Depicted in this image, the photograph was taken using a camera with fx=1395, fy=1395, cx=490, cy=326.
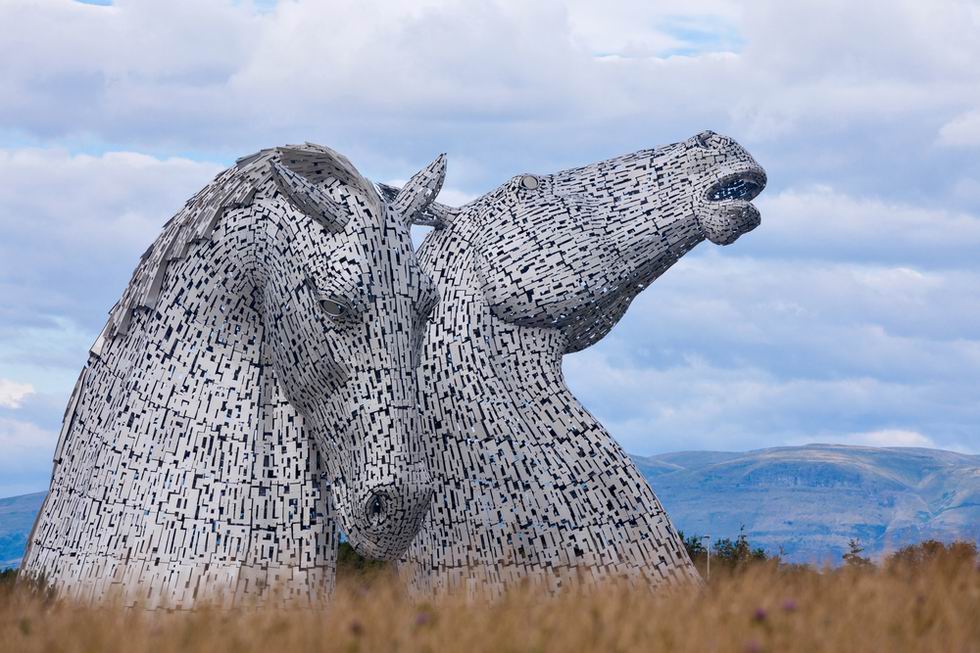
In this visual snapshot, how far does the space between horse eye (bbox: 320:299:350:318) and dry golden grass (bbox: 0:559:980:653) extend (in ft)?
3.86

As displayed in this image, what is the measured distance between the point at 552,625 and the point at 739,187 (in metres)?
6.08

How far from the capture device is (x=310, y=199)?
19.9 ft

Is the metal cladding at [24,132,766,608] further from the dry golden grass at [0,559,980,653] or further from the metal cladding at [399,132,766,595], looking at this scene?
the metal cladding at [399,132,766,595]

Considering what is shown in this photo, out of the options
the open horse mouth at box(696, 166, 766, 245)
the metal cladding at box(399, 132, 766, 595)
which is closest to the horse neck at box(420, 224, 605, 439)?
the metal cladding at box(399, 132, 766, 595)

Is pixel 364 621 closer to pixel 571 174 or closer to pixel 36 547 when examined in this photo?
pixel 36 547

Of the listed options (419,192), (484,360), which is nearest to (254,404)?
(419,192)

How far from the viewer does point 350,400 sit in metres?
6.04

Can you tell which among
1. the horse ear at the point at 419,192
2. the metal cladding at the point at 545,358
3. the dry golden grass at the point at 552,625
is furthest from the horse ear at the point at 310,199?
the metal cladding at the point at 545,358

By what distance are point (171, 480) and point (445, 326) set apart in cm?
335

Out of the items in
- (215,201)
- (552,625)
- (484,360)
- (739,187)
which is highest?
(739,187)

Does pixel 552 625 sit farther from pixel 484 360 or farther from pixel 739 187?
pixel 739 187

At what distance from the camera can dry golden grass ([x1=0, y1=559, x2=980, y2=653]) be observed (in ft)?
15.4

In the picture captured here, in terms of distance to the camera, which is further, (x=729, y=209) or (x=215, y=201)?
(x=729, y=209)

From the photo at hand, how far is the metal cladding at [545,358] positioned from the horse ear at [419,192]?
92.7 inches
